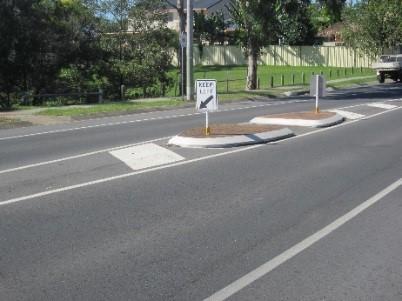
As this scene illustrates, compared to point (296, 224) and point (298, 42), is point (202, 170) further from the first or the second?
point (298, 42)

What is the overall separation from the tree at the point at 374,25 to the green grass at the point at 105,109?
3334cm

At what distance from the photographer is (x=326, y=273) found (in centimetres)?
610

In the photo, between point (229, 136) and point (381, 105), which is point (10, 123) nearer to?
point (229, 136)

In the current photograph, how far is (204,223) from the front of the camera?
7910 mm

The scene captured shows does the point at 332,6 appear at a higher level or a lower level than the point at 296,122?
higher

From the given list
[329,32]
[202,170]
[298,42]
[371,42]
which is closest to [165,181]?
[202,170]

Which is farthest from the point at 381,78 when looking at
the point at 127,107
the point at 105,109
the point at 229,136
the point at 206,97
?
the point at 206,97

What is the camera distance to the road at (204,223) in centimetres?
581

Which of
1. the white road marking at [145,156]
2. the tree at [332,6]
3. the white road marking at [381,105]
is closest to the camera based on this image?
the white road marking at [145,156]

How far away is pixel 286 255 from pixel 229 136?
833cm

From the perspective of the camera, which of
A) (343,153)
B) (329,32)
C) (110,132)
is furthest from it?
(329,32)

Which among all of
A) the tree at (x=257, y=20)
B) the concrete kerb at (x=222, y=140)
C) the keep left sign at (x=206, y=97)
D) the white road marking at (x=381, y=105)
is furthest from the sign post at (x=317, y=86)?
the tree at (x=257, y=20)

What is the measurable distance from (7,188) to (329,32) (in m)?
84.6

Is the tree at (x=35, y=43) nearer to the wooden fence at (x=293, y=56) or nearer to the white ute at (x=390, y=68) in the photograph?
the white ute at (x=390, y=68)
